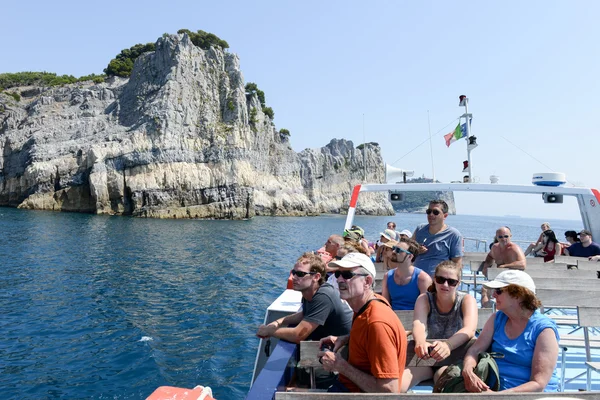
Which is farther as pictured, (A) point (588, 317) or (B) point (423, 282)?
(B) point (423, 282)

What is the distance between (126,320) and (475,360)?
29.5 ft

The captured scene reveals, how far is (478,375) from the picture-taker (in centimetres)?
294

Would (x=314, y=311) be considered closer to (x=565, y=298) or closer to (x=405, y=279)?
(x=405, y=279)

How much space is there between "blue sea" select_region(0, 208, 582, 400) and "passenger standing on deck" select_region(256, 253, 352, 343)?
346 centimetres

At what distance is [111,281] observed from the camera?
14180 mm

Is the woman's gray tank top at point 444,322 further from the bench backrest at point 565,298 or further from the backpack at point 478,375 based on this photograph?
the bench backrest at point 565,298

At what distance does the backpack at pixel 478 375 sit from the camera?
115 inches

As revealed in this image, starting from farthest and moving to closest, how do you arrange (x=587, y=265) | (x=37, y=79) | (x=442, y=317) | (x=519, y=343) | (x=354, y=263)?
(x=37, y=79) → (x=587, y=265) → (x=442, y=317) → (x=519, y=343) → (x=354, y=263)

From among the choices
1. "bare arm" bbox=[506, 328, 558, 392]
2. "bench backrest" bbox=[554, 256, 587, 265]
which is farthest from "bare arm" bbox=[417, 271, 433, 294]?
"bench backrest" bbox=[554, 256, 587, 265]

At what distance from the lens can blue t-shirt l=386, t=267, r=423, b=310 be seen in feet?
14.9

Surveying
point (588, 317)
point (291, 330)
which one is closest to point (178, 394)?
point (291, 330)

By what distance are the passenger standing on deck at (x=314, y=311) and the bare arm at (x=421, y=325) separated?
25.5 inches

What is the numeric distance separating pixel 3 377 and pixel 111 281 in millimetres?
7560

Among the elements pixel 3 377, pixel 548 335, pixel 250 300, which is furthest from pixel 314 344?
pixel 250 300
